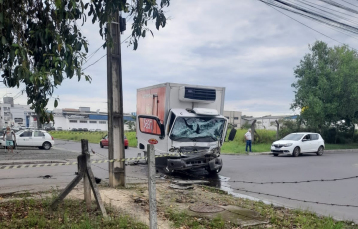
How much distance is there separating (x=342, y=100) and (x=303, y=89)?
3532 millimetres

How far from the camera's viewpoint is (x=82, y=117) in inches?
3821

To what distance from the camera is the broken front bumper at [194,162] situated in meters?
10.8

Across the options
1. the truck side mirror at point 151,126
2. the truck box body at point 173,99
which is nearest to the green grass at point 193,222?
the truck side mirror at point 151,126

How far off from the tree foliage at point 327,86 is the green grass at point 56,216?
2640 cm

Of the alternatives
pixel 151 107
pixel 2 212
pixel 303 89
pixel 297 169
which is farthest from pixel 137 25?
pixel 303 89

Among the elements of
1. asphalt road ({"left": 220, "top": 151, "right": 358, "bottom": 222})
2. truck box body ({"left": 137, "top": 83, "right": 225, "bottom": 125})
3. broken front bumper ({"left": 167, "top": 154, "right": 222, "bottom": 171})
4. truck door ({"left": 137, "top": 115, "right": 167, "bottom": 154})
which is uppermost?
truck box body ({"left": 137, "top": 83, "right": 225, "bottom": 125})

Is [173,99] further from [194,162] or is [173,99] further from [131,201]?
[131,201]

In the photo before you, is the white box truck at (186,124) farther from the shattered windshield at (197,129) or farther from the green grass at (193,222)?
the green grass at (193,222)

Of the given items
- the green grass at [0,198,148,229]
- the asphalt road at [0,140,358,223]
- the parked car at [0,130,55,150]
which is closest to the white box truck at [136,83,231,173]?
the asphalt road at [0,140,358,223]

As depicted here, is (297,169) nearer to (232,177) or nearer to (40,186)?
(232,177)

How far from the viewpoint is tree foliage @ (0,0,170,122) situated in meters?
4.34

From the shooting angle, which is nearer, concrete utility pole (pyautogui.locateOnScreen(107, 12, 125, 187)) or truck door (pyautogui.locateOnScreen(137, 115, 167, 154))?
concrete utility pole (pyautogui.locateOnScreen(107, 12, 125, 187))

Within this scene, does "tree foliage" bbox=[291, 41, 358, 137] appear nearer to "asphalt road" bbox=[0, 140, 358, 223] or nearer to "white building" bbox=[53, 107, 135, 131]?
"asphalt road" bbox=[0, 140, 358, 223]

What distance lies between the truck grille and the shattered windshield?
0.74 metres
